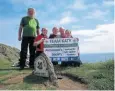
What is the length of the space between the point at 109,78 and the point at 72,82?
121 cm

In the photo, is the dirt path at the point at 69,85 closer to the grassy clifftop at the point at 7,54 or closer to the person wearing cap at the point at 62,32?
the person wearing cap at the point at 62,32

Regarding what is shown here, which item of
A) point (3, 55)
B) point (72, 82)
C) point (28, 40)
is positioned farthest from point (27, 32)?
point (3, 55)

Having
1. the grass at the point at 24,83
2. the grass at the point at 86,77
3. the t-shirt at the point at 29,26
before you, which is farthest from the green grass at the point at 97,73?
the t-shirt at the point at 29,26

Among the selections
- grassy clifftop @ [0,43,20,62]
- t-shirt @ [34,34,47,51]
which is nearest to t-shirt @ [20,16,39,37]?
t-shirt @ [34,34,47,51]

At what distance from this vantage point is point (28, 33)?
14.5m

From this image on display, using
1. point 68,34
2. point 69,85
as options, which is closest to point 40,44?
point 68,34

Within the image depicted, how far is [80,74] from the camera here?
522 inches

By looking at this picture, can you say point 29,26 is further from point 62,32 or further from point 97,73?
point 97,73

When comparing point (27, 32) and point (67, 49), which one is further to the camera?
point (67, 49)

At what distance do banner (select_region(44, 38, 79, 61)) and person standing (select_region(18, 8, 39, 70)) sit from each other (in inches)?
28.2

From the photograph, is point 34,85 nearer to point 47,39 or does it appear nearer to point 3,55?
point 47,39

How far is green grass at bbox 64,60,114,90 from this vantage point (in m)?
12.3

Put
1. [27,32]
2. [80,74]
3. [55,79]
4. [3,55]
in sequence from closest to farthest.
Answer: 1. [55,79]
2. [80,74]
3. [27,32]
4. [3,55]

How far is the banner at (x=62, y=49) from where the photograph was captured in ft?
49.6
